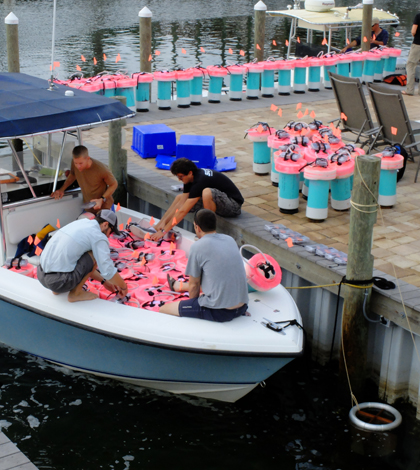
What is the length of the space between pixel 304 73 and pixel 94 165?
259 inches

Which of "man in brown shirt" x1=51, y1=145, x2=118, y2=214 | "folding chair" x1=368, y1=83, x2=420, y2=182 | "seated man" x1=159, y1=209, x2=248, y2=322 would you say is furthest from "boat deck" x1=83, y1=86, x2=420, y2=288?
"seated man" x1=159, y1=209, x2=248, y2=322

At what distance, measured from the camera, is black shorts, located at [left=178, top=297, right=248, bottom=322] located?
4.91 m

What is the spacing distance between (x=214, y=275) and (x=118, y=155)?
307cm

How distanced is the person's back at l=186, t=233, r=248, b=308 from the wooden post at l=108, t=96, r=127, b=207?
2.89m

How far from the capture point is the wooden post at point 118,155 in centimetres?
727

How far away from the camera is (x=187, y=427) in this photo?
16.8ft

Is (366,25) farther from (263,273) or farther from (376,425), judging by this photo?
(376,425)

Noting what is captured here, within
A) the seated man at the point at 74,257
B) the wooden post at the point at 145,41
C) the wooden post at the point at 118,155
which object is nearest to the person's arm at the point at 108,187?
the wooden post at the point at 118,155

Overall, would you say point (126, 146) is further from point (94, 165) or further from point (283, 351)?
point (283, 351)

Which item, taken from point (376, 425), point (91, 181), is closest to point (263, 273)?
point (376, 425)

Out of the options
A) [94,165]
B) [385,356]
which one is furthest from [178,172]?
Result: [385,356]

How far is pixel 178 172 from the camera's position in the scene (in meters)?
6.06

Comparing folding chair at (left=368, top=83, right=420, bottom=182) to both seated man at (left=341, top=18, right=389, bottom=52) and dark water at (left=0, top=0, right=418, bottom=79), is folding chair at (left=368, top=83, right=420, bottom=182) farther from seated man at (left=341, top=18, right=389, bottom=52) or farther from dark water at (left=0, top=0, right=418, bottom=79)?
dark water at (left=0, top=0, right=418, bottom=79)

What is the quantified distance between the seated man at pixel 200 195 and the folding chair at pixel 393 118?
2.42 meters
